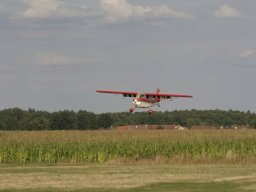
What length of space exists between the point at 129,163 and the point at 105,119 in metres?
61.0

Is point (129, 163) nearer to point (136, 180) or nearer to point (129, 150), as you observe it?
point (129, 150)

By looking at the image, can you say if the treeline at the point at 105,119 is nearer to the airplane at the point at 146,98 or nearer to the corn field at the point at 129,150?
the airplane at the point at 146,98

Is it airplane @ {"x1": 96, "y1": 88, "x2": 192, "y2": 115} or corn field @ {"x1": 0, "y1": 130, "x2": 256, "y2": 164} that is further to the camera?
airplane @ {"x1": 96, "y1": 88, "x2": 192, "y2": 115}

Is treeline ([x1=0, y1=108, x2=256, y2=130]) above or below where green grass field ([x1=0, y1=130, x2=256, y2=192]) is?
above

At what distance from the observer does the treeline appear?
88375 mm

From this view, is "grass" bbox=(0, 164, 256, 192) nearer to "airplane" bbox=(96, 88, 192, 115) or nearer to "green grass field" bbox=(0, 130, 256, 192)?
"green grass field" bbox=(0, 130, 256, 192)

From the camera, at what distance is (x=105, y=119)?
3775 inches

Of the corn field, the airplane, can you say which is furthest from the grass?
the airplane

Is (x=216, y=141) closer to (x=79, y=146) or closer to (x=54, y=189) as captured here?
(x=79, y=146)

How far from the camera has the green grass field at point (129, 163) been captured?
73.5 feet

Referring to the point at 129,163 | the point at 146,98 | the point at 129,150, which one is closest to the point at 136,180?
the point at 129,163

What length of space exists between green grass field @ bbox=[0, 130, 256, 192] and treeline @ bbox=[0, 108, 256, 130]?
42.9 metres

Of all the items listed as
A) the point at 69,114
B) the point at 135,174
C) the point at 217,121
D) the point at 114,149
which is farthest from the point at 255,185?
the point at 217,121

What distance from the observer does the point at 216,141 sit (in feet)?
139
